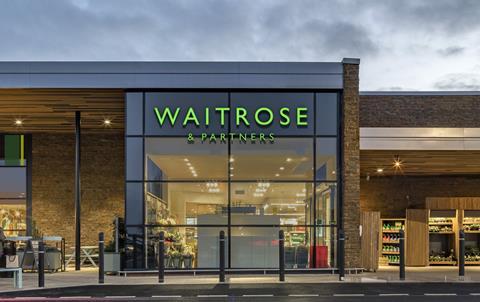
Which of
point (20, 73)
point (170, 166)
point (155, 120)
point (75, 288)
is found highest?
point (20, 73)

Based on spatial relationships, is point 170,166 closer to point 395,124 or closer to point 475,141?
point 395,124

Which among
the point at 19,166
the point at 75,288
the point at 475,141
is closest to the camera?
the point at 75,288

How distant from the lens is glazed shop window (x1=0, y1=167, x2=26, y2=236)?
23.8 metres

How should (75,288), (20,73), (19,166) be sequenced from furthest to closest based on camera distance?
(19,166), (20,73), (75,288)

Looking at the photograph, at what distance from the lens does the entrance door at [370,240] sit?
742 inches

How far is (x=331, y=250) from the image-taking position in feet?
59.6

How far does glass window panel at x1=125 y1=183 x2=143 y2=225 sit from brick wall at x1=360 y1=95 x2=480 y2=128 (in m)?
7.31

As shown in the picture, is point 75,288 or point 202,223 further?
point 202,223

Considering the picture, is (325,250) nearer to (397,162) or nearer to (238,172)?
(238,172)

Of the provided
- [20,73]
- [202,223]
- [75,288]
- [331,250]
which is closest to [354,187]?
[331,250]

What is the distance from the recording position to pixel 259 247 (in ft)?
59.6

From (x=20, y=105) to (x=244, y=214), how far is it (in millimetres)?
7303

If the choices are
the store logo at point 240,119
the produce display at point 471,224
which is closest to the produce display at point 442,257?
the produce display at point 471,224

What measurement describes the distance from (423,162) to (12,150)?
1424cm
